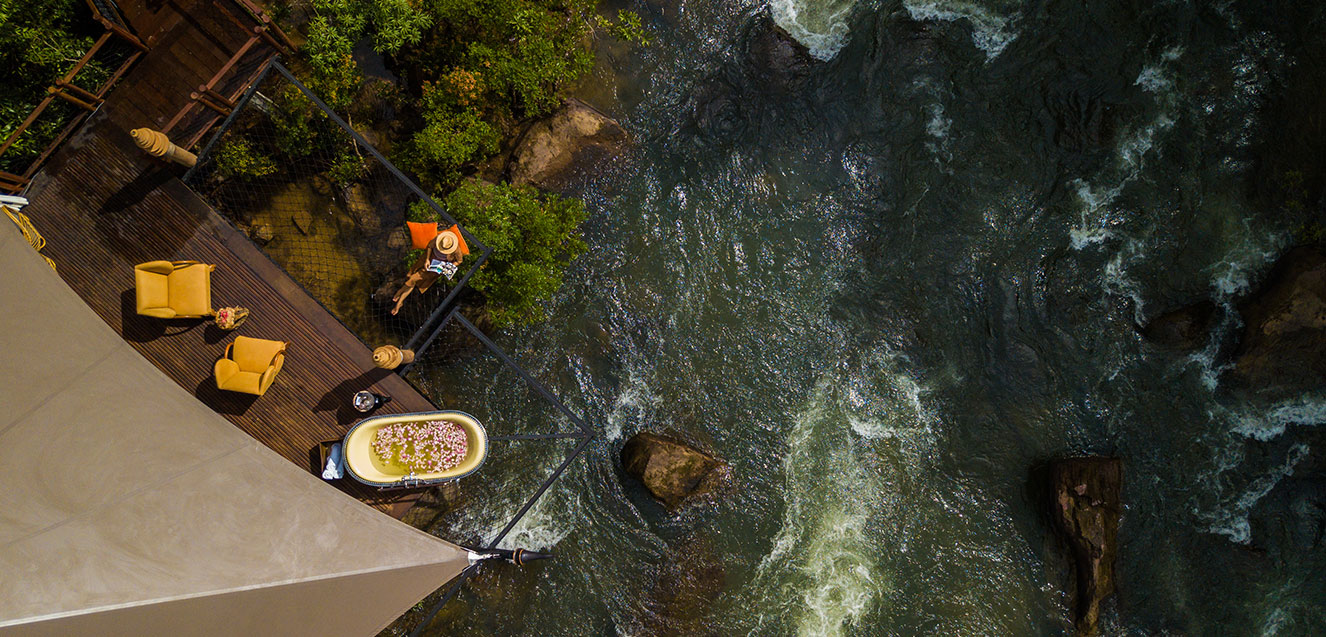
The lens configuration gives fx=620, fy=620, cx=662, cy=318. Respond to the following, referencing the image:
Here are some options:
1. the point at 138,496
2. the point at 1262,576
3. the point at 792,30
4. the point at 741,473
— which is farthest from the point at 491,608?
the point at 1262,576

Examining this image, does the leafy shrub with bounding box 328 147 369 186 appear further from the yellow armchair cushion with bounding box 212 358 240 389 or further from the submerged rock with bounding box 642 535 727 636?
the submerged rock with bounding box 642 535 727 636

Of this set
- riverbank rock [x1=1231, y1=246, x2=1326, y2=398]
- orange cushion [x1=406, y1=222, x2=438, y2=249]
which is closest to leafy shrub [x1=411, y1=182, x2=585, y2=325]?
orange cushion [x1=406, y1=222, x2=438, y2=249]

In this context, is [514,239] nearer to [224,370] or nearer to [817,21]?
[224,370]

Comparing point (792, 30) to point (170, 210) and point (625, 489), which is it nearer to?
point (625, 489)

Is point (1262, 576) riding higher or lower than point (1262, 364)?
lower

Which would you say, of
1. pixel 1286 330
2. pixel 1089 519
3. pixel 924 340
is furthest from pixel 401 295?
pixel 1286 330
